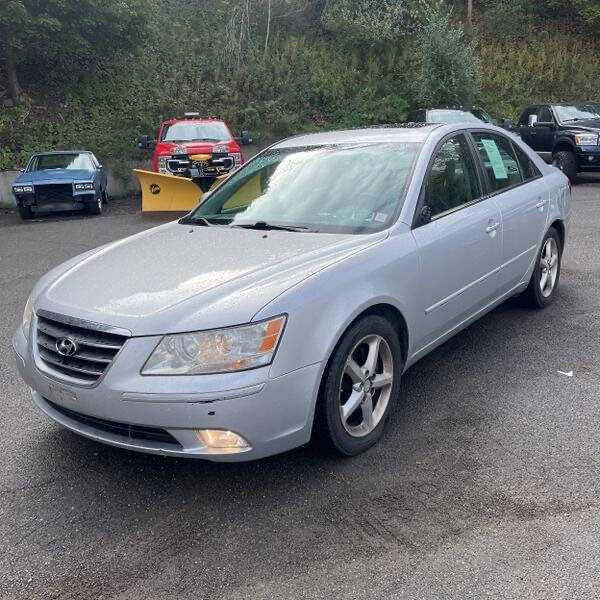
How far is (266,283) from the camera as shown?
303 centimetres

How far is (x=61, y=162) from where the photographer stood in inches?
564

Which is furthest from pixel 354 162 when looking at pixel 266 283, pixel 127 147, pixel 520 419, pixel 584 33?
pixel 584 33

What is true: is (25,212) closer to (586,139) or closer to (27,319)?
(27,319)

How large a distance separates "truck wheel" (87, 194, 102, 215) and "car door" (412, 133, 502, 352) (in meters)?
10.6

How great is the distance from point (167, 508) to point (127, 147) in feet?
52.9

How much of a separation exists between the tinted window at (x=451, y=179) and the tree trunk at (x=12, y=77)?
56.3 feet

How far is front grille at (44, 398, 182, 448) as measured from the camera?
288cm

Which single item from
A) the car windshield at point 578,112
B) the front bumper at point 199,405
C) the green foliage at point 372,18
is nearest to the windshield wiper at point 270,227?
the front bumper at point 199,405

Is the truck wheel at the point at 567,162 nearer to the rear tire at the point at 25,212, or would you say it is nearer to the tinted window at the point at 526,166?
the tinted window at the point at 526,166

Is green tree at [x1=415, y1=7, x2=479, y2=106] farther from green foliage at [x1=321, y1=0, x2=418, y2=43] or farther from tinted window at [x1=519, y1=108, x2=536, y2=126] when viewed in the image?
tinted window at [x1=519, y1=108, x2=536, y2=126]

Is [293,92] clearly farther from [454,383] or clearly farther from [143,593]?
[143,593]

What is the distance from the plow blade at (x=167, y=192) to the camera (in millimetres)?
11836

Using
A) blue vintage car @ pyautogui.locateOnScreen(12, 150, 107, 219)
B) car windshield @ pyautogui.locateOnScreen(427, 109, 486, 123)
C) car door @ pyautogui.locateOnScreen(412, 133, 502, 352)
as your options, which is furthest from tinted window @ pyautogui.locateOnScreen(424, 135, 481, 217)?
blue vintage car @ pyautogui.locateOnScreen(12, 150, 107, 219)

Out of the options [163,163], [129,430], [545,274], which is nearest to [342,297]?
[129,430]
